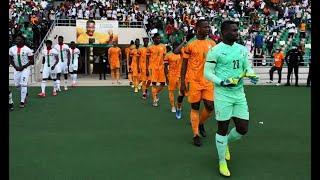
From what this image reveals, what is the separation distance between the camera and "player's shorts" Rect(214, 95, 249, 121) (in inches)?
237

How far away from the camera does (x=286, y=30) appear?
97.0ft

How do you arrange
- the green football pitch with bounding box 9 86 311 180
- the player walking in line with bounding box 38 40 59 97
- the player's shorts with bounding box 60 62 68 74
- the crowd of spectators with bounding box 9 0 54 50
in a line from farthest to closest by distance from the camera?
the crowd of spectators with bounding box 9 0 54 50 < the player's shorts with bounding box 60 62 68 74 < the player walking in line with bounding box 38 40 59 97 < the green football pitch with bounding box 9 86 311 180

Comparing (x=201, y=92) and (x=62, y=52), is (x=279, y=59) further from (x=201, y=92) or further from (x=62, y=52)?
(x=201, y=92)

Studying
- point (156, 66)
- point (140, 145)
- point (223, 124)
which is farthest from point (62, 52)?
point (223, 124)

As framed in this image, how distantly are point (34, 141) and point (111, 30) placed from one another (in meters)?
18.8

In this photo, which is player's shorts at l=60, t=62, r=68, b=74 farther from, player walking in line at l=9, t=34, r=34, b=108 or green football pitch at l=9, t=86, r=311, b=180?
player walking in line at l=9, t=34, r=34, b=108

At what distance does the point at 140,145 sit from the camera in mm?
7777

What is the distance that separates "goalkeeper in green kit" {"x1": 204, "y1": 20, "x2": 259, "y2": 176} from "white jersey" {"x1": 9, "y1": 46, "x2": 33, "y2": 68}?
7.62 metres

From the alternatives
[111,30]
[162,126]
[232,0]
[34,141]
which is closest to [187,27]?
[111,30]

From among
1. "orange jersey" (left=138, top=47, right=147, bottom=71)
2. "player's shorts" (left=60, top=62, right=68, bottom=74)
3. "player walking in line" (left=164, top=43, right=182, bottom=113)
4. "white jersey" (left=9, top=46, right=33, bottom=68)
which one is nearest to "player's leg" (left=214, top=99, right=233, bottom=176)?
"player walking in line" (left=164, top=43, right=182, bottom=113)

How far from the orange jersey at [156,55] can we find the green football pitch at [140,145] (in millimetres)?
1364

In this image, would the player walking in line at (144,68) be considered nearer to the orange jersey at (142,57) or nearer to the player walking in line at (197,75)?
the orange jersey at (142,57)
